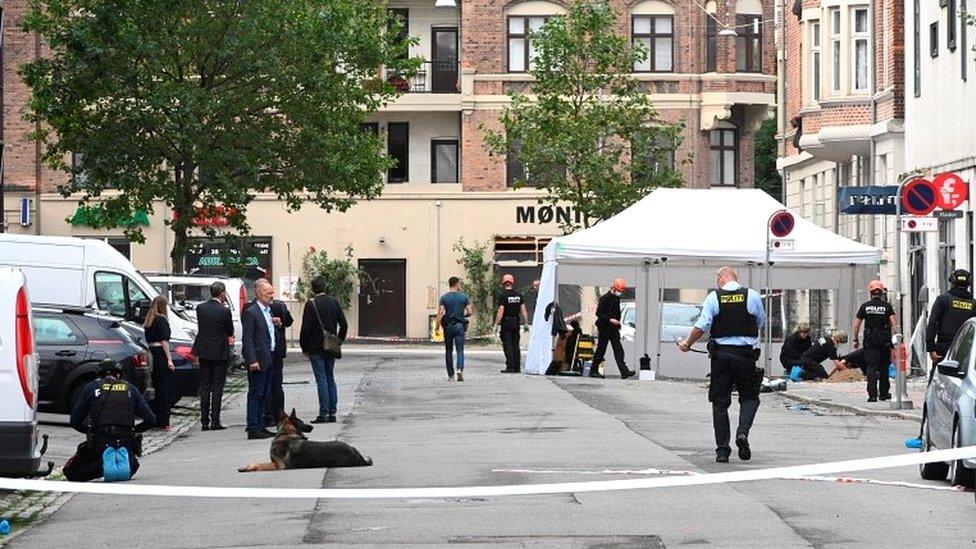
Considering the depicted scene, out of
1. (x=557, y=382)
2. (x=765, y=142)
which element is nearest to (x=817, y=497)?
(x=557, y=382)

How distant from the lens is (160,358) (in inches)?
1003

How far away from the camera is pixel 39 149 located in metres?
62.1

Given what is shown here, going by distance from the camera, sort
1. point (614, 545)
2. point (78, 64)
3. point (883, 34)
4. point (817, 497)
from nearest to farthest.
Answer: point (614, 545)
point (817, 497)
point (78, 64)
point (883, 34)

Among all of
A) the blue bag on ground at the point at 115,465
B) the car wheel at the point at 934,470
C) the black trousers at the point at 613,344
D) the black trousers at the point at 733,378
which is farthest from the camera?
the black trousers at the point at 613,344

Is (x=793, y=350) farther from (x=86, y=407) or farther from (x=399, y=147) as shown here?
(x=399, y=147)

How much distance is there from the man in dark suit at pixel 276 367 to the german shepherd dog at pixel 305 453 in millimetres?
5769

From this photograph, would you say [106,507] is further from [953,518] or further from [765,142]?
[765,142]

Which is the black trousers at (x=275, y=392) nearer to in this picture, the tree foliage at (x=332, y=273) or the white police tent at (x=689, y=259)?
the white police tent at (x=689, y=259)

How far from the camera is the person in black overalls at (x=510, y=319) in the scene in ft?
123

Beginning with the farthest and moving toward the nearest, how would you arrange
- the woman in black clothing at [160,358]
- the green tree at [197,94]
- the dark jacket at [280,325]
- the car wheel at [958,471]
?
the green tree at [197,94]
the woman in black clothing at [160,358]
the dark jacket at [280,325]
the car wheel at [958,471]

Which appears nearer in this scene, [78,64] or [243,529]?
[243,529]

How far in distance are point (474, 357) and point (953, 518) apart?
120ft

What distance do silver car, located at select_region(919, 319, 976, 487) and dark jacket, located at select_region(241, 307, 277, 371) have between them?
26.1ft

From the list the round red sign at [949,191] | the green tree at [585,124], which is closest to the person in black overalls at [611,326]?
the round red sign at [949,191]
